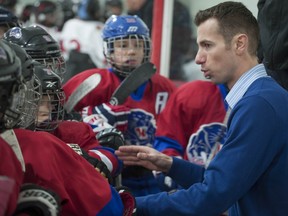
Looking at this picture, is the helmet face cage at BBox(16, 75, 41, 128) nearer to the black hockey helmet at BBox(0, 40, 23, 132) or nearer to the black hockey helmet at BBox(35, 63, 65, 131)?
the black hockey helmet at BBox(0, 40, 23, 132)

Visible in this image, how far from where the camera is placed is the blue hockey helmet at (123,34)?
14.5 feet

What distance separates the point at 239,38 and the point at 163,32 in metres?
3.06

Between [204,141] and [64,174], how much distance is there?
1997 millimetres

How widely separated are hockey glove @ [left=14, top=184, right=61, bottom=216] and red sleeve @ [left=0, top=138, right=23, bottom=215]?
0.13 feet

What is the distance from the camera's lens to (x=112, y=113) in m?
4.04

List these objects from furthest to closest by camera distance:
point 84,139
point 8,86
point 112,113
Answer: point 112,113, point 84,139, point 8,86

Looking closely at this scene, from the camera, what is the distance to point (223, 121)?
4250mm

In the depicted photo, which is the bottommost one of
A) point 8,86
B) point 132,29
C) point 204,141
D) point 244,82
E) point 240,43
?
point 204,141

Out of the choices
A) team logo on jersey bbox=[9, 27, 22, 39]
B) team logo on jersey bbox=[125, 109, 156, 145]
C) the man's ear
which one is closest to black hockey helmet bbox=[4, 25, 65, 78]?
team logo on jersey bbox=[9, 27, 22, 39]

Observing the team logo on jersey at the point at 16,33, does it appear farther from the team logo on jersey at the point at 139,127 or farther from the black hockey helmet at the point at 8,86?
the black hockey helmet at the point at 8,86


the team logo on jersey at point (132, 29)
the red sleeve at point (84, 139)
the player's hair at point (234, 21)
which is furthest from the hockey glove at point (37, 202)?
the team logo on jersey at point (132, 29)

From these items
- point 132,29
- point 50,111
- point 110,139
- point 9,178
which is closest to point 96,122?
point 110,139

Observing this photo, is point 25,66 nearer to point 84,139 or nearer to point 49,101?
point 49,101

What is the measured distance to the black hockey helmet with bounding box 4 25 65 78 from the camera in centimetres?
358
